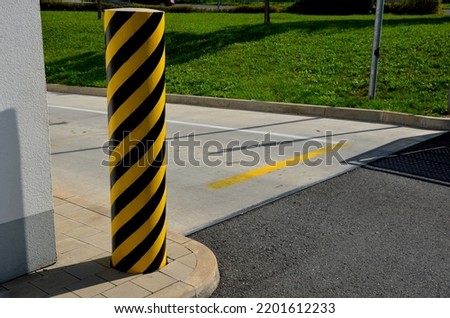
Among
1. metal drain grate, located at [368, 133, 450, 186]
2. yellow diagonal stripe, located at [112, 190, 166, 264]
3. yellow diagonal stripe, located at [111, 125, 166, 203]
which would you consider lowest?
metal drain grate, located at [368, 133, 450, 186]

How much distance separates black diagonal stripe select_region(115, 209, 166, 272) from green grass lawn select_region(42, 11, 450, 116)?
7.57 metres

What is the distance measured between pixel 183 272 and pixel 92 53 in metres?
16.4

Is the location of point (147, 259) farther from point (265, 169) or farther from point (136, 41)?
point (265, 169)

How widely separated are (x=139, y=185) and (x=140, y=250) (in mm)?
505

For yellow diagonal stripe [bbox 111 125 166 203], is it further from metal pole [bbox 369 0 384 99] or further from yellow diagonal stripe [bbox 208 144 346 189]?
metal pole [bbox 369 0 384 99]

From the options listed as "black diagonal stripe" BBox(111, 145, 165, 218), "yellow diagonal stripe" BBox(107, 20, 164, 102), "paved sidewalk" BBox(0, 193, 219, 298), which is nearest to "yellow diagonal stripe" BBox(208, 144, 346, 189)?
"paved sidewalk" BBox(0, 193, 219, 298)

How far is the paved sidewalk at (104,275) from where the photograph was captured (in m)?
3.79

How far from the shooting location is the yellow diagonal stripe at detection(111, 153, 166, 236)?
3965 mm

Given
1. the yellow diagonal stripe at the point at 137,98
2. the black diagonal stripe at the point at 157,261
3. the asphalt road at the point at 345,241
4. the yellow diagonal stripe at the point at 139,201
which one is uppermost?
the yellow diagonal stripe at the point at 137,98

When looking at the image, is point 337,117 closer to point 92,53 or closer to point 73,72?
point 73,72

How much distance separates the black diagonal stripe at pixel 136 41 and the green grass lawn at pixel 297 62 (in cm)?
766

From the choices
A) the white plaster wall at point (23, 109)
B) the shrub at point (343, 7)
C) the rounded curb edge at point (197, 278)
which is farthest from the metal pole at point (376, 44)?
the shrub at point (343, 7)

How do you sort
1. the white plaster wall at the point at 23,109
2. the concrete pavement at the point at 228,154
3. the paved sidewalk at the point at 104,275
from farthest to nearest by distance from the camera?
the concrete pavement at the point at 228,154
the paved sidewalk at the point at 104,275
the white plaster wall at the point at 23,109

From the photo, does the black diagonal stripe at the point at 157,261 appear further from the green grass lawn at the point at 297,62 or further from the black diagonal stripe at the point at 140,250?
the green grass lawn at the point at 297,62
